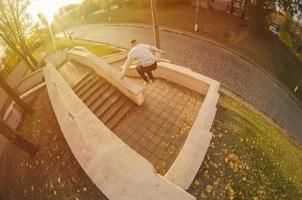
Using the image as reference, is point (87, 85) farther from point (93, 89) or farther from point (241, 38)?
point (241, 38)

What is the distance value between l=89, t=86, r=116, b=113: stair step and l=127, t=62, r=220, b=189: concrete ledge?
2505mm

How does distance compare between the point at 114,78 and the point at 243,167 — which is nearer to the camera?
the point at 243,167

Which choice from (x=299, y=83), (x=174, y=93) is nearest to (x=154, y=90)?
(x=174, y=93)

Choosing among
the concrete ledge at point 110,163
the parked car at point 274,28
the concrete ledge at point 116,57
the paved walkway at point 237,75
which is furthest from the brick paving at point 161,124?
the parked car at point 274,28

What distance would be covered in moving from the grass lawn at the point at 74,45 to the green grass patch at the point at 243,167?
1140 cm

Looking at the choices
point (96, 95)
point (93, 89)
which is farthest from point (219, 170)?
point (93, 89)

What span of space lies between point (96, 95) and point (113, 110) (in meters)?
1.13

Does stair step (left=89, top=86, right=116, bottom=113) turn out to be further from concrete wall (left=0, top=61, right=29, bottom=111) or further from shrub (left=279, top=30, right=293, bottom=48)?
shrub (left=279, top=30, right=293, bottom=48)

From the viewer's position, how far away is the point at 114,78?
8.85 m

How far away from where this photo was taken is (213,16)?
2005cm

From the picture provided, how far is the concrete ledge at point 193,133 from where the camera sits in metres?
5.93

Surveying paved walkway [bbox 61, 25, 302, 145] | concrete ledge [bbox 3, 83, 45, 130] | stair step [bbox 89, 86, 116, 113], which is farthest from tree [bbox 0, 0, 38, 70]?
stair step [bbox 89, 86, 116, 113]

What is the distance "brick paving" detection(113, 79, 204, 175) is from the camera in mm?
7293

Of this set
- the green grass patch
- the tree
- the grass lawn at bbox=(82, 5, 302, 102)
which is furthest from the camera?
the grass lawn at bbox=(82, 5, 302, 102)
